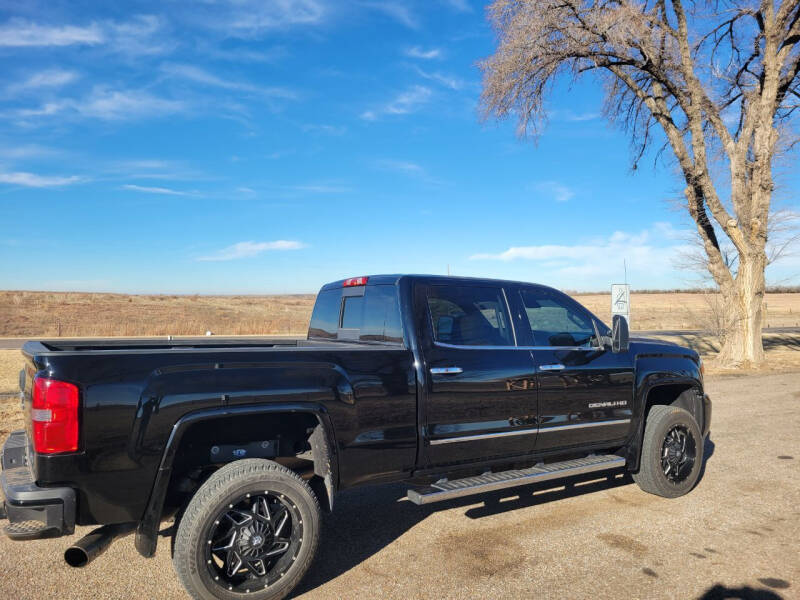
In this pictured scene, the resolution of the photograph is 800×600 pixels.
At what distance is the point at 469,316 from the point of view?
15.3 feet

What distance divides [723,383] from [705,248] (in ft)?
17.7

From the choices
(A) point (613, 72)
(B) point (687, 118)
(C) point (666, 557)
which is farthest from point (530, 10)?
(C) point (666, 557)

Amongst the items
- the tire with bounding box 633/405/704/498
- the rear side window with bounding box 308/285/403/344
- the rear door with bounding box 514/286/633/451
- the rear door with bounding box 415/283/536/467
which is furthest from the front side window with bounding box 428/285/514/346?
the tire with bounding box 633/405/704/498

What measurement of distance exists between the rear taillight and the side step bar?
213cm

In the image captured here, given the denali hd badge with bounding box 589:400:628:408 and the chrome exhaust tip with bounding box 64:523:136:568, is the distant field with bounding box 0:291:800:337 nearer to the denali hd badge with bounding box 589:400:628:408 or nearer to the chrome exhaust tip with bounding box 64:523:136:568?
the denali hd badge with bounding box 589:400:628:408

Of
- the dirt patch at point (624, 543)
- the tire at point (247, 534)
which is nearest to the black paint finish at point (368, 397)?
the tire at point (247, 534)

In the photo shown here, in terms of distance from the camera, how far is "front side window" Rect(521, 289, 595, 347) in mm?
4988

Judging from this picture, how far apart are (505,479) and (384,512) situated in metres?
1.25

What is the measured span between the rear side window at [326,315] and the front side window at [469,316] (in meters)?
1.08

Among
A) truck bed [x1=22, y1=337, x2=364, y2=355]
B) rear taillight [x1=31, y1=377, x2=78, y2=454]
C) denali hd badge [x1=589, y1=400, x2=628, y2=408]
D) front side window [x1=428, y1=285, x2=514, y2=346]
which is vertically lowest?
denali hd badge [x1=589, y1=400, x2=628, y2=408]

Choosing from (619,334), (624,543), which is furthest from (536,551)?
(619,334)

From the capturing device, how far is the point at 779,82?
16484mm

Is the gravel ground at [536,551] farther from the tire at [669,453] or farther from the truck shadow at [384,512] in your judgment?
the tire at [669,453]

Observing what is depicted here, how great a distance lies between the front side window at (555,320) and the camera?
499cm
